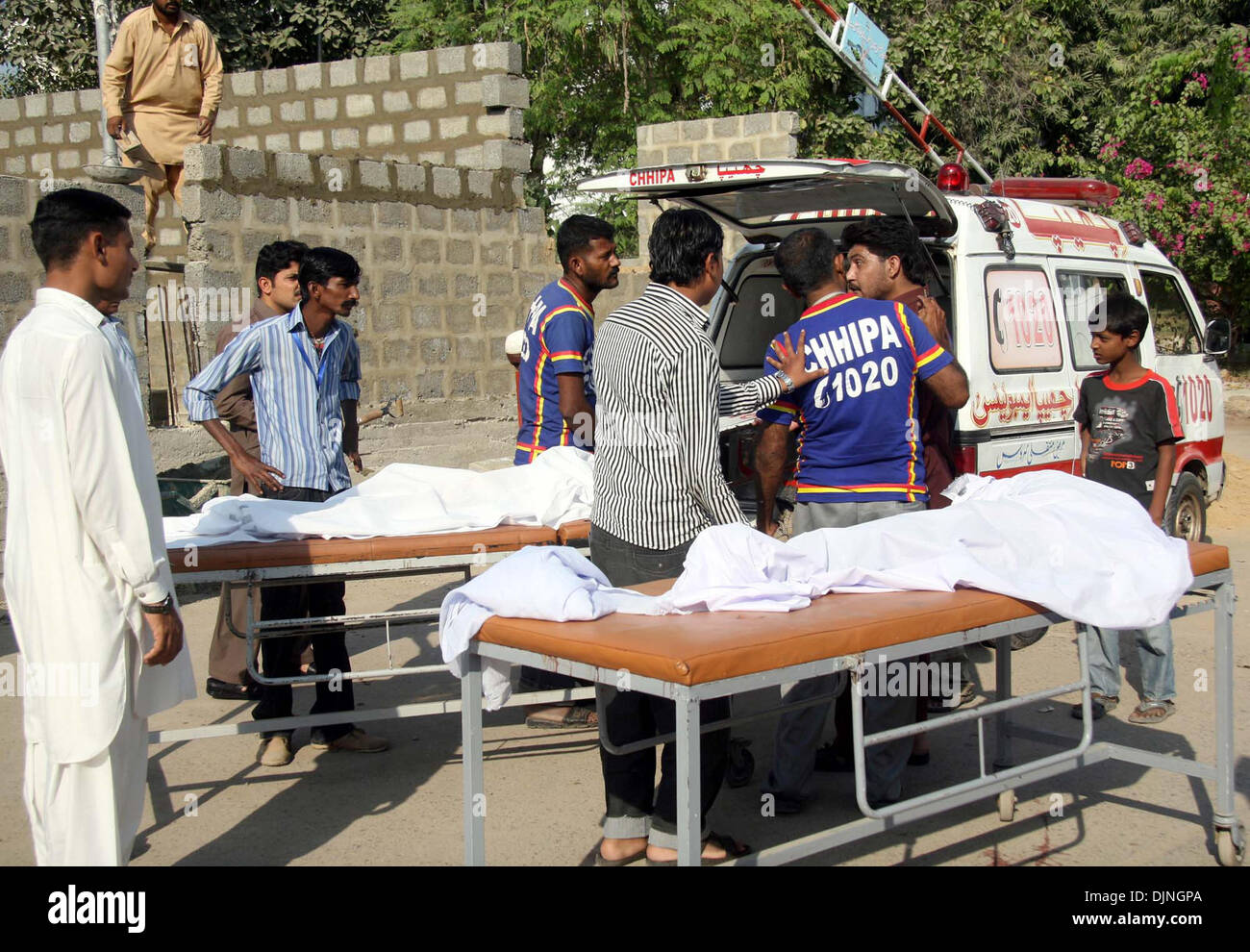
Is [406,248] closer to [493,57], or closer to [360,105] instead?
[493,57]

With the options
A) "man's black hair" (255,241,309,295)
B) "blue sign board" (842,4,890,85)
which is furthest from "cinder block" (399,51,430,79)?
"man's black hair" (255,241,309,295)

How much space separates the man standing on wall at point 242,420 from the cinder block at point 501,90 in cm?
508

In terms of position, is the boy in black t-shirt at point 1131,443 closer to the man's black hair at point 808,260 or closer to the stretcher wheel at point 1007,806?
the stretcher wheel at point 1007,806

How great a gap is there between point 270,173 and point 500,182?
2201mm

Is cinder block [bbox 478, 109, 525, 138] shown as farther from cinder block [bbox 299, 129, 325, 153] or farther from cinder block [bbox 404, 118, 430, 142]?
cinder block [bbox 299, 129, 325, 153]

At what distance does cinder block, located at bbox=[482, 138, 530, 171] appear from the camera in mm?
10492

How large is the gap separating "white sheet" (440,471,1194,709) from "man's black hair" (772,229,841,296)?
1013 millimetres

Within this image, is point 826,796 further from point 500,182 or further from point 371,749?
point 500,182

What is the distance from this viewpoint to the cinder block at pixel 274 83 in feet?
37.8

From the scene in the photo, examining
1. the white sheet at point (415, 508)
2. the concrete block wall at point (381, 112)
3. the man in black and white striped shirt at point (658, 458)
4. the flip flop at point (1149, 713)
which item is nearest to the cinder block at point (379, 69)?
the concrete block wall at point (381, 112)

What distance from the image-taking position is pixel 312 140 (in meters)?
11.4

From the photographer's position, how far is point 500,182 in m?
10.4

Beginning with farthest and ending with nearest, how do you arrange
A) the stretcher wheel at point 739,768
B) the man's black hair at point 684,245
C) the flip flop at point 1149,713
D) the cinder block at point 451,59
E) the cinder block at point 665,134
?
1. the cinder block at point 665,134
2. the cinder block at point 451,59
3. the flip flop at point 1149,713
4. the stretcher wheel at point 739,768
5. the man's black hair at point 684,245

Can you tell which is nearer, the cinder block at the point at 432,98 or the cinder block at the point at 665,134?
the cinder block at the point at 432,98
